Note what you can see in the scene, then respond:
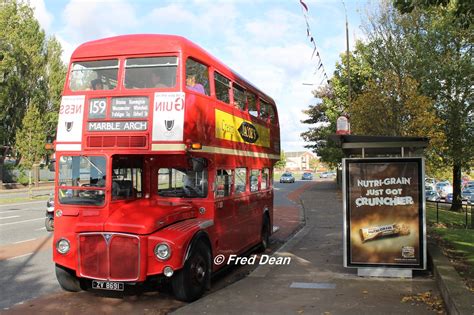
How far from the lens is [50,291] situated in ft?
25.4

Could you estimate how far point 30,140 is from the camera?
4247 centimetres

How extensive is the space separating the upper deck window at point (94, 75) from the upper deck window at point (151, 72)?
25cm

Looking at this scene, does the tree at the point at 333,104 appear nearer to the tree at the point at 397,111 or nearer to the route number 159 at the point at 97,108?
the tree at the point at 397,111

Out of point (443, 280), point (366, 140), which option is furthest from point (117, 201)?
point (443, 280)

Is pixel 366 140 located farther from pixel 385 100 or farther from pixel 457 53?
pixel 457 53

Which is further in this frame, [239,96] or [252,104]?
[252,104]

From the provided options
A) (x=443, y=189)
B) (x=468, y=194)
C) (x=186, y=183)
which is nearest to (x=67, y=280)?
(x=186, y=183)

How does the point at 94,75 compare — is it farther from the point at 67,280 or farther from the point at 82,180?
the point at 67,280

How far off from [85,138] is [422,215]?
5608mm

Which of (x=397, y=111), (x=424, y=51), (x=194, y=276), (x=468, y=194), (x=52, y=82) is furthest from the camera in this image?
(x=52, y=82)

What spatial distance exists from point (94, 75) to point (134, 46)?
803 mm

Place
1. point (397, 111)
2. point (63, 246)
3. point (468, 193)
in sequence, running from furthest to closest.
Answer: point (468, 193) < point (397, 111) < point (63, 246)

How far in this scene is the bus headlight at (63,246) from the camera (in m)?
6.85

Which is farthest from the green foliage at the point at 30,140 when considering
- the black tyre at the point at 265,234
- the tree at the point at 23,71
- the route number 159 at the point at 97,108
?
the route number 159 at the point at 97,108
